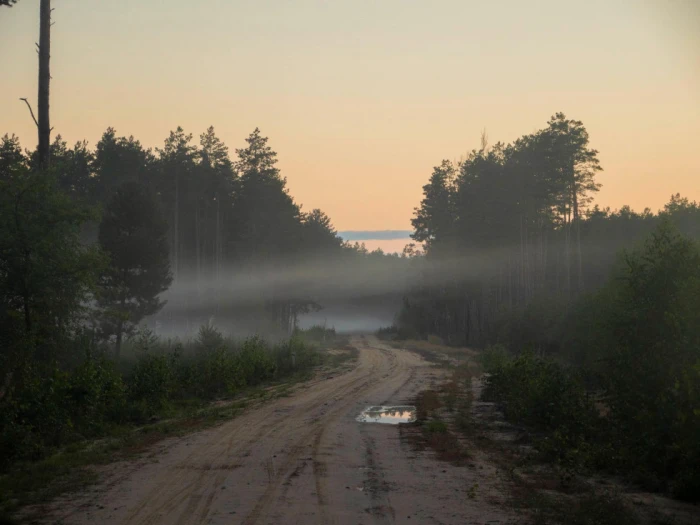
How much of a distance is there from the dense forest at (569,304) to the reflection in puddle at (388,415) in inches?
105

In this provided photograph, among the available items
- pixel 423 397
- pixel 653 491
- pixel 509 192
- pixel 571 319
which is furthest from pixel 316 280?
pixel 653 491

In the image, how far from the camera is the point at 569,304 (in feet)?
132

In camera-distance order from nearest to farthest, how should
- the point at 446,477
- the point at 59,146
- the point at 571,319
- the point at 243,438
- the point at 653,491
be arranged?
the point at 653,491, the point at 446,477, the point at 243,438, the point at 571,319, the point at 59,146

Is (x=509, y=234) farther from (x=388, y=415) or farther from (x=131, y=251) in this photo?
(x=388, y=415)

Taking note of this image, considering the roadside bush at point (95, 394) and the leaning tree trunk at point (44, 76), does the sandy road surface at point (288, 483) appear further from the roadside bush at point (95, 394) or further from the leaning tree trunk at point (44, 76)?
the leaning tree trunk at point (44, 76)

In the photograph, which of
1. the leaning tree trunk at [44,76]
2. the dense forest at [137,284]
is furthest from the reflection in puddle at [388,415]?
the leaning tree trunk at [44,76]

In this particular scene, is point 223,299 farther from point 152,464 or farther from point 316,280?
point 152,464

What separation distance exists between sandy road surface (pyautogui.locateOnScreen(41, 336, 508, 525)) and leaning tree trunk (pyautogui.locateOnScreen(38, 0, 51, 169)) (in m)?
9.13

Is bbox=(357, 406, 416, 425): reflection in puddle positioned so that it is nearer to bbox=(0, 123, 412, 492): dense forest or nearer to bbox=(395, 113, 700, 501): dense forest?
bbox=(395, 113, 700, 501): dense forest

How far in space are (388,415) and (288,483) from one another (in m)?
8.33

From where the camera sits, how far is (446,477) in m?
9.91

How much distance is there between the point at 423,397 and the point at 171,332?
41782 mm

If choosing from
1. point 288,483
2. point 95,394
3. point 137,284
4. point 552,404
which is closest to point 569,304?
point 137,284

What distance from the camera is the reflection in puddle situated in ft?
53.5
